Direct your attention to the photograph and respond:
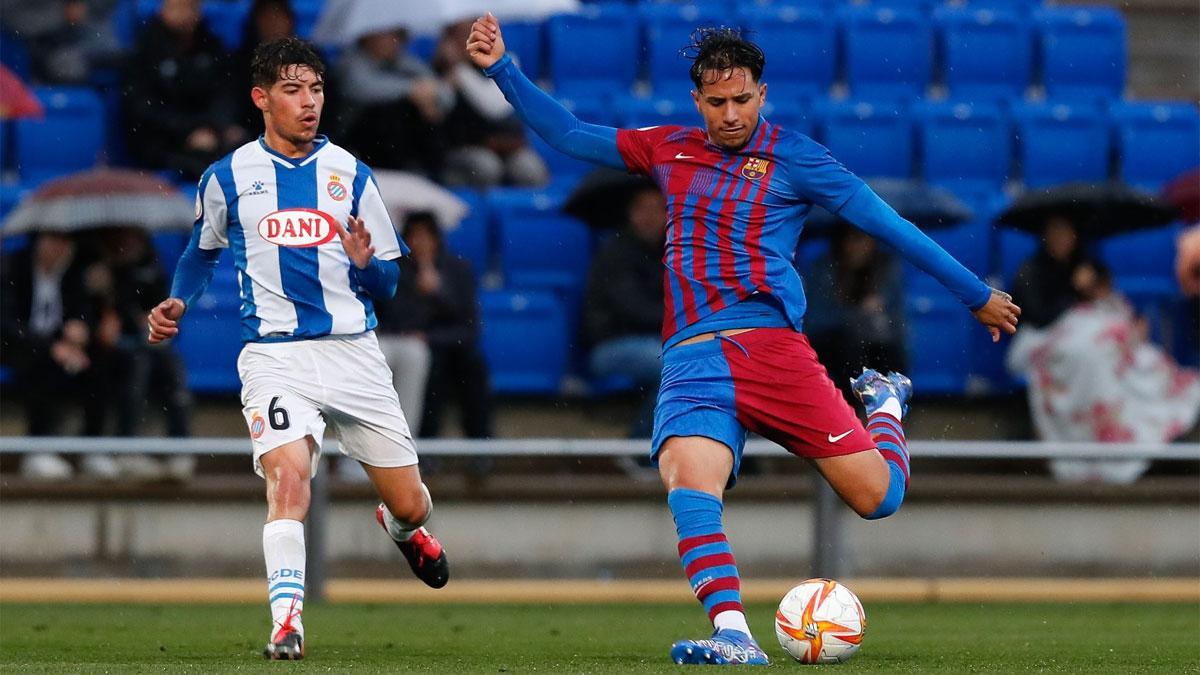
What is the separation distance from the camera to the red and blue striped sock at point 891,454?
6270 millimetres

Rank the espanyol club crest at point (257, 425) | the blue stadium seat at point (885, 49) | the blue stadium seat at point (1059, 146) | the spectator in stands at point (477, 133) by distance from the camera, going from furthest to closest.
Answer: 1. the blue stadium seat at point (885, 49)
2. the blue stadium seat at point (1059, 146)
3. the spectator in stands at point (477, 133)
4. the espanyol club crest at point (257, 425)

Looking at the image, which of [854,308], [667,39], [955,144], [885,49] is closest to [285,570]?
[854,308]

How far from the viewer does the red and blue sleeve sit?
6020mm

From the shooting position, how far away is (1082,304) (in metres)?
10.9

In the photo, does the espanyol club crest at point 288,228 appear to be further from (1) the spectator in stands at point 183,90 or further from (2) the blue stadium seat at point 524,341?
(1) the spectator in stands at point 183,90

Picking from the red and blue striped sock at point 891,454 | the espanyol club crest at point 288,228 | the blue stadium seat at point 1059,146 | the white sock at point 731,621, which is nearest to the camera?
the white sock at point 731,621

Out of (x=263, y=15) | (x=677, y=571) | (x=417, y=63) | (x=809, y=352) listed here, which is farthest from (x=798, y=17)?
(x=809, y=352)

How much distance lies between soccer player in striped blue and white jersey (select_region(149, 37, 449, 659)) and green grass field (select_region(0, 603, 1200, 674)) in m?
0.70

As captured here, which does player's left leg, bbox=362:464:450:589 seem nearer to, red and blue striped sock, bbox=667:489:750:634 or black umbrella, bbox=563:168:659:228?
red and blue striped sock, bbox=667:489:750:634

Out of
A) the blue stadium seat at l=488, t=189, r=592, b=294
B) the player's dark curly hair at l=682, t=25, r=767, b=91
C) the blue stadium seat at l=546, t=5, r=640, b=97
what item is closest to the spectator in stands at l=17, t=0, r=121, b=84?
the blue stadium seat at l=488, t=189, r=592, b=294

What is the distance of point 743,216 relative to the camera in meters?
6.15

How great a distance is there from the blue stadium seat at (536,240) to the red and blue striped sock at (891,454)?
5.03 m

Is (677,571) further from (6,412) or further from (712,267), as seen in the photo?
(712,267)

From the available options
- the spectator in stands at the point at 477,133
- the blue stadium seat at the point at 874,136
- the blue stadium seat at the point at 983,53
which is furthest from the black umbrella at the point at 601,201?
the blue stadium seat at the point at 983,53
